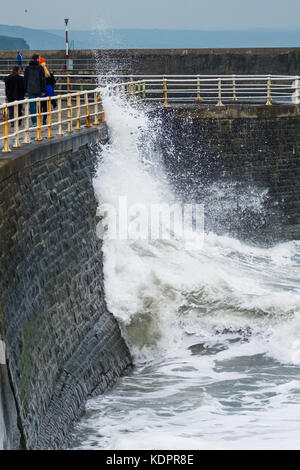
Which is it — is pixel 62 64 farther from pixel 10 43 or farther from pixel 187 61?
pixel 10 43

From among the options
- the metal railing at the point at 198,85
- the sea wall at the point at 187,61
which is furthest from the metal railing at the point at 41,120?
the sea wall at the point at 187,61

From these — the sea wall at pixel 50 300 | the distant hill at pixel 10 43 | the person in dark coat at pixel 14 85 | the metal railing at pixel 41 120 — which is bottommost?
the distant hill at pixel 10 43

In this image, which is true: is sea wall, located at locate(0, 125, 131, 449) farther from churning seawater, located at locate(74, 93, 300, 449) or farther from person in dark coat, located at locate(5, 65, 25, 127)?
person in dark coat, located at locate(5, 65, 25, 127)

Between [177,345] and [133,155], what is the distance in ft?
19.6

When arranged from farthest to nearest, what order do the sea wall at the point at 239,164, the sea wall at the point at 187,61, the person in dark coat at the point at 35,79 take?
1. the sea wall at the point at 187,61
2. the sea wall at the point at 239,164
3. the person in dark coat at the point at 35,79

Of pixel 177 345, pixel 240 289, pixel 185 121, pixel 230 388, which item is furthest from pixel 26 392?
pixel 185 121

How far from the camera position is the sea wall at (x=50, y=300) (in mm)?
11180

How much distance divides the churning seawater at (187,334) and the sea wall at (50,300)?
0.35 m

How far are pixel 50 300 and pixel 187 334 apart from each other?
12.9 feet

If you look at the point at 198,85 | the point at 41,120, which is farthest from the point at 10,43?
the point at 41,120

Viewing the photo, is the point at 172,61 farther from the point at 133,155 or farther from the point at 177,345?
the point at 177,345

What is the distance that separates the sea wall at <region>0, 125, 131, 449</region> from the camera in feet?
36.7

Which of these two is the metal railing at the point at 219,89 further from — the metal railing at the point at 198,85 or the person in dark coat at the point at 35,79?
the person in dark coat at the point at 35,79

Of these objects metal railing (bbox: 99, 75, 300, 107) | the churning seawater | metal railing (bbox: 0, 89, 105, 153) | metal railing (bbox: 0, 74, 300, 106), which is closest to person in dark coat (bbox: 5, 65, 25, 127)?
metal railing (bbox: 0, 89, 105, 153)
